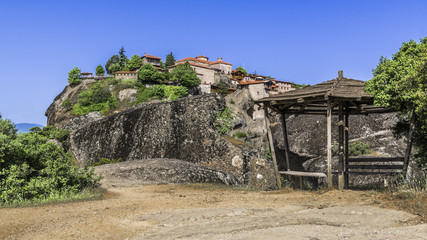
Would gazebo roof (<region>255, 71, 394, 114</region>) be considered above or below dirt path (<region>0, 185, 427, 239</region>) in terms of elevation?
above

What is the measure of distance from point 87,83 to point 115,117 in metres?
72.4

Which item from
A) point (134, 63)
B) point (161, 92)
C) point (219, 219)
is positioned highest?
point (134, 63)

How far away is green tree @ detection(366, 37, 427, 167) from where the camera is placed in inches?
401

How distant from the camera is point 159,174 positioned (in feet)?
53.3

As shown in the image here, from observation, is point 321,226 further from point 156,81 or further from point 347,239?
point 156,81

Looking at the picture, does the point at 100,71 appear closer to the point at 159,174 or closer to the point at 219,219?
the point at 159,174

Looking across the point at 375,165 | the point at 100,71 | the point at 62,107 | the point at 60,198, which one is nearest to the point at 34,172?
the point at 60,198

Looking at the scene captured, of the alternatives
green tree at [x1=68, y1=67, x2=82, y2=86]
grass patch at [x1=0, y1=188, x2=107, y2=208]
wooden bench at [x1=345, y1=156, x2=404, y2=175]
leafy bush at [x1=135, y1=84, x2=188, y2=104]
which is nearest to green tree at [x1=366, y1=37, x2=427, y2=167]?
wooden bench at [x1=345, y1=156, x2=404, y2=175]

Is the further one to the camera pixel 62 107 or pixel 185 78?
pixel 185 78

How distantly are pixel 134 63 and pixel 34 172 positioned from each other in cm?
9359

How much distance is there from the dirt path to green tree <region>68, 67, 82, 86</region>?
287ft

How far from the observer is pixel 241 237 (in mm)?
5891

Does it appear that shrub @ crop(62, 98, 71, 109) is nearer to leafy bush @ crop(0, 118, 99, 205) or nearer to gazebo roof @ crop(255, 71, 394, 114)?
leafy bush @ crop(0, 118, 99, 205)

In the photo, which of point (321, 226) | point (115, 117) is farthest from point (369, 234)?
point (115, 117)
